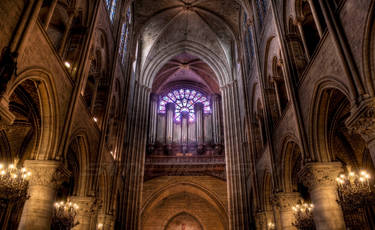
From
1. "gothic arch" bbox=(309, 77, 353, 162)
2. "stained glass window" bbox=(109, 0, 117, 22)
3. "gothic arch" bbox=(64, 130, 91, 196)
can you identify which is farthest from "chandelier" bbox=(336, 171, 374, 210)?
"stained glass window" bbox=(109, 0, 117, 22)

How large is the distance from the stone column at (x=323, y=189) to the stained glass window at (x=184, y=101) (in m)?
21.7

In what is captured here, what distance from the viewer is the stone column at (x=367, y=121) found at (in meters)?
5.90

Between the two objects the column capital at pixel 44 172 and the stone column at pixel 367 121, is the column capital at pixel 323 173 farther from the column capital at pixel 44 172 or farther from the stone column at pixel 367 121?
the column capital at pixel 44 172

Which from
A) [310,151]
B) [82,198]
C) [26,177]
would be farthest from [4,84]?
[310,151]

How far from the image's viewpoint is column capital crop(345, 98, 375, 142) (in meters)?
5.90

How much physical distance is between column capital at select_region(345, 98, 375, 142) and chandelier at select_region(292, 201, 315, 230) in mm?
4951

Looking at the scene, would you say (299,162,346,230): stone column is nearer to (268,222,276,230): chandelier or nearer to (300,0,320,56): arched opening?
(300,0,320,56): arched opening

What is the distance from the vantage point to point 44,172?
7863 mm

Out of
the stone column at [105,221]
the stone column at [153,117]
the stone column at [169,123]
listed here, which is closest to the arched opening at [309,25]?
the stone column at [105,221]

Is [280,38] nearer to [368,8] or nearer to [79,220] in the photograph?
[368,8]

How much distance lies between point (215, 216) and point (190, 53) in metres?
14.0

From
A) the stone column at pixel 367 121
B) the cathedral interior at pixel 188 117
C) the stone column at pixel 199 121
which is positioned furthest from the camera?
the stone column at pixel 199 121

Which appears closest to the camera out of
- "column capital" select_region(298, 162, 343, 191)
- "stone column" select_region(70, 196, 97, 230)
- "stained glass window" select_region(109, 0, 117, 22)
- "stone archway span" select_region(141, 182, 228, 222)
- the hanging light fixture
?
"column capital" select_region(298, 162, 343, 191)

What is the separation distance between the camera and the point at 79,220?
34.8 ft
